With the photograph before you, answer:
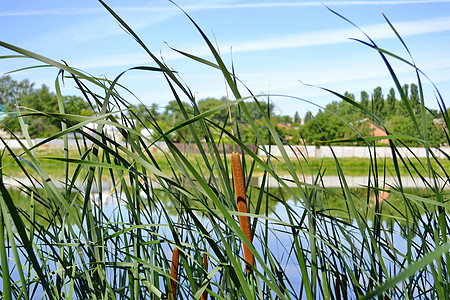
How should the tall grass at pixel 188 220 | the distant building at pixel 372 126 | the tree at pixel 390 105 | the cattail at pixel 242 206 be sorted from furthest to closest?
1. the tree at pixel 390 105
2. the distant building at pixel 372 126
3. the cattail at pixel 242 206
4. the tall grass at pixel 188 220

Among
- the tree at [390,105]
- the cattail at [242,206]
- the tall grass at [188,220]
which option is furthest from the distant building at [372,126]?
the tree at [390,105]

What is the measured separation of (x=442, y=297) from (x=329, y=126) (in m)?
26.3

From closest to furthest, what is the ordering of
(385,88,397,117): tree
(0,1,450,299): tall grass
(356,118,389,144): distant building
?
(0,1,450,299): tall grass < (356,118,389,144): distant building < (385,88,397,117): tree

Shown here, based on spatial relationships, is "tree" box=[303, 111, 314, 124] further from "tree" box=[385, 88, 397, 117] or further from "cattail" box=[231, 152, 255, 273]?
"tree" box=[385, 88, 397, 117]

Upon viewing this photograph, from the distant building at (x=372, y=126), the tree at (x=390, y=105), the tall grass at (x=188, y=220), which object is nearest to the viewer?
the tall grass at (x=188, y=220)

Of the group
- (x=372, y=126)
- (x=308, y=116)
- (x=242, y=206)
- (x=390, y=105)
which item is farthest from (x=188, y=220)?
(x=390, y=105)

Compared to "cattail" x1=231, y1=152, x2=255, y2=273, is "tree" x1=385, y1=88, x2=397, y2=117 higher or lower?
higher

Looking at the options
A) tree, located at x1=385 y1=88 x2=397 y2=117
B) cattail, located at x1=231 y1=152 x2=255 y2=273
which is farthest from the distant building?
tree, located at x1=385 y1=88 x2=397 y2=117

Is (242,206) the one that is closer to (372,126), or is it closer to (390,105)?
(372,126)

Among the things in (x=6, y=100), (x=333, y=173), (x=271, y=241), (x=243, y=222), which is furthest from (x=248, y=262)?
(x=6, y=100)

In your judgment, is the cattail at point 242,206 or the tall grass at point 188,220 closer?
the tall grass at point 188,220

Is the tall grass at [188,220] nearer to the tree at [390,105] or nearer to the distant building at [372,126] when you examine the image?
the distant building at [372,126]

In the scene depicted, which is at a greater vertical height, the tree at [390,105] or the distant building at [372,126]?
the tree at [390,105]

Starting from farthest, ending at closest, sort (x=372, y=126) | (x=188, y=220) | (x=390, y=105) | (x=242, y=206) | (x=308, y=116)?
1. (x=390, y=105)
2. (x=308, y=116)
3. (x=372, y=126)
4. (x=188, y=220)
5. (x=242, y=206)
